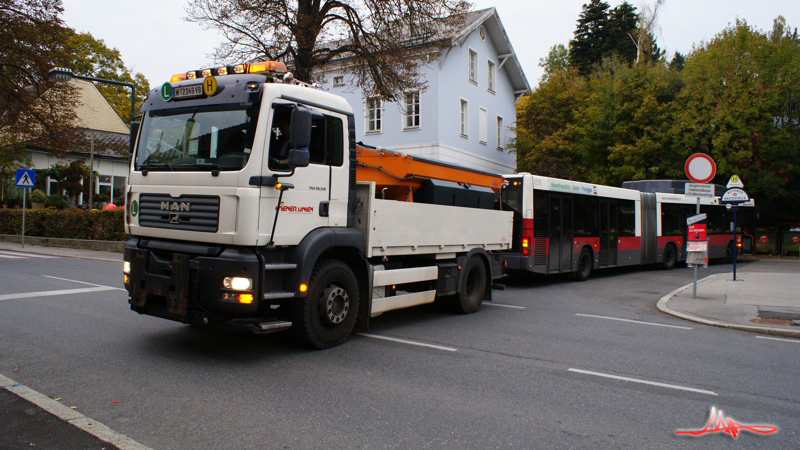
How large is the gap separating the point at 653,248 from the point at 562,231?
6.63 meters

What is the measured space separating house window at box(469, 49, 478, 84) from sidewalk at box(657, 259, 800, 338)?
60.3ft

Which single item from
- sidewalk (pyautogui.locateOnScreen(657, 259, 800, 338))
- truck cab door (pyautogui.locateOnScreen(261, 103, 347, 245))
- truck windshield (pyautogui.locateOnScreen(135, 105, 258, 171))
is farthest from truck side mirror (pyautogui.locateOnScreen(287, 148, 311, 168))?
sidewalk (pyautogui.locateOnScreen(657, 259, 800, 338))

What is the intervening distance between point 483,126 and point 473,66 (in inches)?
133

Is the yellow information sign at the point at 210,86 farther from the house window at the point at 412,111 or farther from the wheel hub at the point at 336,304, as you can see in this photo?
the house window at the point at 412,111

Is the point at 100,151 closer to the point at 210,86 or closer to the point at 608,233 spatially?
the point at 608,233

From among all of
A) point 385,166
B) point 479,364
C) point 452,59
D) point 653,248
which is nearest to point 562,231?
point 653,248

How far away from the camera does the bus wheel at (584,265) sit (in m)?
16.1

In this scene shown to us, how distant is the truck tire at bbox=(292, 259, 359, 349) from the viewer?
633 centimetres

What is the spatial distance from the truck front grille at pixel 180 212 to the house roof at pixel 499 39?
22318 mm

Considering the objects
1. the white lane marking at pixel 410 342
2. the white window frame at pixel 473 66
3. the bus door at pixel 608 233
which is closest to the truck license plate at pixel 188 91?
the white lane marking at pixel 410 342

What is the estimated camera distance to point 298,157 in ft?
19.4

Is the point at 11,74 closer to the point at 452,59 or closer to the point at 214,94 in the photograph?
the point at 452,59

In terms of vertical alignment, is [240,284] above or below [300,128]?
below
